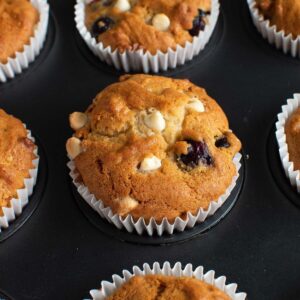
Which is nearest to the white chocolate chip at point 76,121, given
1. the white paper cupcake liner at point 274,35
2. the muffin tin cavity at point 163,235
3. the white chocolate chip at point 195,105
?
the muffin tin cavity at point 163,235

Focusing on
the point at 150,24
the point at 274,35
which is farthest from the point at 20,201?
the point at 274,35

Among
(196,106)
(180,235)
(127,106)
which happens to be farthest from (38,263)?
(196,106)

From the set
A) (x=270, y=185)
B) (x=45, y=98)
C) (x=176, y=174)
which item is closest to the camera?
(x=176, y=174)

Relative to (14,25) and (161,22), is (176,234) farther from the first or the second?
(14,25)

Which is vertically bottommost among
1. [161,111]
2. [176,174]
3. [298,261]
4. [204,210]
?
[298,261]

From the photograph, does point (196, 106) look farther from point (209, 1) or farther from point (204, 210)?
point (209, 1)

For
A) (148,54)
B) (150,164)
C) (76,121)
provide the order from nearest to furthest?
(150,164) → (76,121) → (148,54)

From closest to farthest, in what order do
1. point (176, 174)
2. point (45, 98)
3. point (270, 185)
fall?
point (176, 174)
point (270, 185)
point (45, 98)

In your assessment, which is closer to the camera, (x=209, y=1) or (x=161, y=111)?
(x=161, y=111)

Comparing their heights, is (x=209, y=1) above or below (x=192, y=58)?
above
